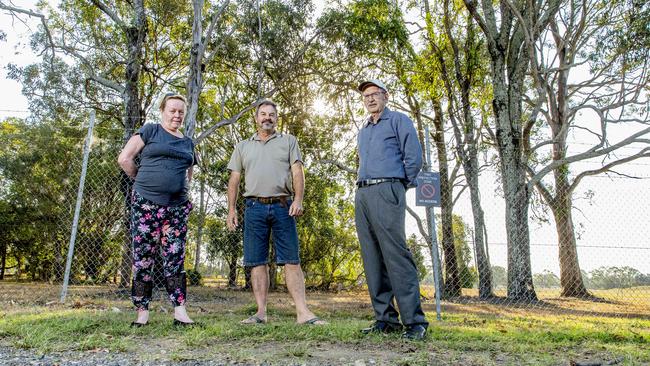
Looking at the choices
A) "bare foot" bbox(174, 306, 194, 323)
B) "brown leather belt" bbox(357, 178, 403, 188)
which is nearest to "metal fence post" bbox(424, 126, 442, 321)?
"brown leather belt" bbox(357, 178, 403, 188)

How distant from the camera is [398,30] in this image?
11906 mm

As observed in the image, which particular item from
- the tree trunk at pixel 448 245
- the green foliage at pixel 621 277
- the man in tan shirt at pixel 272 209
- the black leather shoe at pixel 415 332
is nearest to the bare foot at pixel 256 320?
the man in tan shirt at pixel 272 209

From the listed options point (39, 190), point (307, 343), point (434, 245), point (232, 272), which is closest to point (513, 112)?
point (434, 245)

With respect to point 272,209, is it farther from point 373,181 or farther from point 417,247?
point 417,247

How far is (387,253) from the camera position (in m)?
3.23

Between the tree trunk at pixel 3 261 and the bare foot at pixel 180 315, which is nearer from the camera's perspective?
the bare foot at pixel 180 315

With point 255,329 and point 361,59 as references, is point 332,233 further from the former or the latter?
point 255,329

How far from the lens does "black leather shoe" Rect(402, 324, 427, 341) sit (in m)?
3.07

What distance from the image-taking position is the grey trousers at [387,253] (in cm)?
316

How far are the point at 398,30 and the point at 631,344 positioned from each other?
33.0 ft

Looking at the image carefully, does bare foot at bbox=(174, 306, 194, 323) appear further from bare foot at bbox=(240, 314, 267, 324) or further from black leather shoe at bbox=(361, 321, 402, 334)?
black leather shoe at bbox=(361, 321, 402, 334)

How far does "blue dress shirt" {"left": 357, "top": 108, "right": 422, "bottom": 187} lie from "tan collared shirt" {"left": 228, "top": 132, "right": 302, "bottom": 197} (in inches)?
27.2

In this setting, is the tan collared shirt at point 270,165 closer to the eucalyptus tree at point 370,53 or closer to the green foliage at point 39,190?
the eucalyptus tree at point 370,53

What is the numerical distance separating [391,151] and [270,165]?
1060 millimetres
